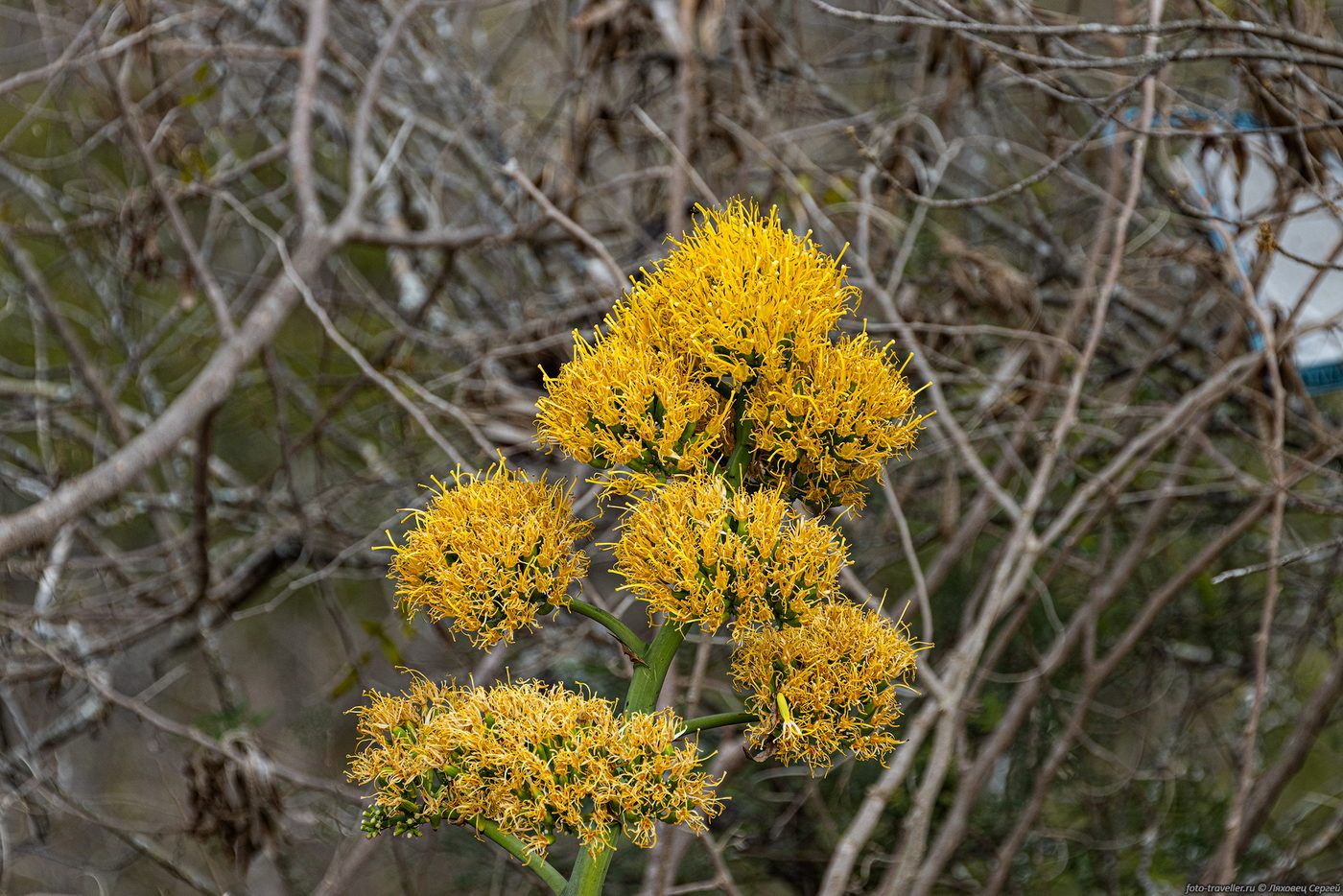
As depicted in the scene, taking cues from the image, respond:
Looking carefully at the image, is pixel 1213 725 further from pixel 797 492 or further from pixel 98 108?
pixel 98 108

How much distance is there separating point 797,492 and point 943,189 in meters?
3.85

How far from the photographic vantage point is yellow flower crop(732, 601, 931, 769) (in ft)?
4.23

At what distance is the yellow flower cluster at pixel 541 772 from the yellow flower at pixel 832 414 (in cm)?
35

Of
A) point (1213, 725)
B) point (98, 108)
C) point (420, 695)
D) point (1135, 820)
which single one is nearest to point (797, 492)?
point (420, 695)

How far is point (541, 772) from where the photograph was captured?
3.97 feet

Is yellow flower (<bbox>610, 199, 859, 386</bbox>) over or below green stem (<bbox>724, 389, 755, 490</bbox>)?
over

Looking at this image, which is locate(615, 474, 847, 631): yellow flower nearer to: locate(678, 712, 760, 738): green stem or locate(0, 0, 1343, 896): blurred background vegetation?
locate(678, 712, 760, 738): green stem

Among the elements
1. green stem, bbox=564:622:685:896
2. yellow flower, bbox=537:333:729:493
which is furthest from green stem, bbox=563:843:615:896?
yellow flower, bbox=537:333:729:493

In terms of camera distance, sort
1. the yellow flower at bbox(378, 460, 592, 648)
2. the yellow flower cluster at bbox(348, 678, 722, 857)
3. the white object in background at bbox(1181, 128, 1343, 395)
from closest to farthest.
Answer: the yellow flower cluster at bbox(348, 678, 722, 857), the yellow flower at bbox(378, 460, 592, 648), the white object in background at bbox(1181, 128, 1343, 395)

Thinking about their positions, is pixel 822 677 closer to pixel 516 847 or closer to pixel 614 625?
pixel 614 625

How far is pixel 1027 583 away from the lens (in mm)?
3871

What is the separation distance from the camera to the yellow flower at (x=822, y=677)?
1.29 metres

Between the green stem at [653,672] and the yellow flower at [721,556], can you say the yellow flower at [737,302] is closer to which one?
the yellow flower at [721,556]

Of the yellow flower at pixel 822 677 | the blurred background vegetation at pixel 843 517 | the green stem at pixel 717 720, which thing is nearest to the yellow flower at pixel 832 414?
the yellow flower at pixel 822 677
